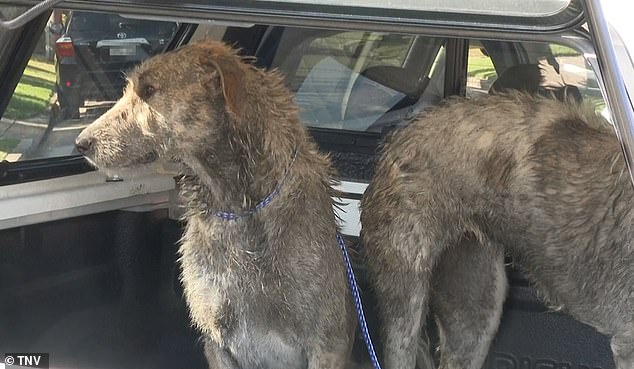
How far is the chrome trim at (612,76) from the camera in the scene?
5.53ft

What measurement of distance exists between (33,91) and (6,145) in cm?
24

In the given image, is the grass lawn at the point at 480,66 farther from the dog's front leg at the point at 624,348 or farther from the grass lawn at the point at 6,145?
the grass lawn at the point at 6,145

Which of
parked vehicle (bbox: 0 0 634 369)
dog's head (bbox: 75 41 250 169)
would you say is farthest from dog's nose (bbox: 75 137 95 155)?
parked vehicle (bbox: 0 0 634 369)

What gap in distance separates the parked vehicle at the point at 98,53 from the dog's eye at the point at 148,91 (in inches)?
28.2

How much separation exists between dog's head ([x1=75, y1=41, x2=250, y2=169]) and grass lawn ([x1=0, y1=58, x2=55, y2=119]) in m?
0.48

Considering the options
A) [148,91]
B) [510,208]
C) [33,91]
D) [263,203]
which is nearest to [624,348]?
[510,208]

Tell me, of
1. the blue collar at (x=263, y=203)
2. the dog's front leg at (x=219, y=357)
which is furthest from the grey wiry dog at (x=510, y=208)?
the dog's front leg at (x=219, y=357)

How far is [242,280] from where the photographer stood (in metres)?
2.98

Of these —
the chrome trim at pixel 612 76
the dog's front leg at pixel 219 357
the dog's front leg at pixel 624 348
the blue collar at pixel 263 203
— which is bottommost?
the dog's front leg at pixel 219 357

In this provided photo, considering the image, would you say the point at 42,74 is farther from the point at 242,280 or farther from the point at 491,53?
the point at 491,53

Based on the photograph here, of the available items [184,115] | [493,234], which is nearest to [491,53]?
[493,234]

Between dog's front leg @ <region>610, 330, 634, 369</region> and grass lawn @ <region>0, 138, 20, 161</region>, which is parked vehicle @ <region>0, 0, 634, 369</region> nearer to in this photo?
grass lawn @ <region>0, 138, 20, 161</region>

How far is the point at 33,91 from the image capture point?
335 cm

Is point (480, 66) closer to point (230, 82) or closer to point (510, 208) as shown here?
point (510, 208)
